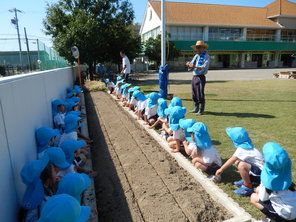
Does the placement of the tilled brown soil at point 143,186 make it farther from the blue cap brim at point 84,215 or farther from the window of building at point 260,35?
the window of building at point 260,35

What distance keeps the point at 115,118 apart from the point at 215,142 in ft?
10.2

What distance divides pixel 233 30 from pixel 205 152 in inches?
1541

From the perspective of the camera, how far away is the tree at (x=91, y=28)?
52.9ft

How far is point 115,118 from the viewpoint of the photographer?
6633mm

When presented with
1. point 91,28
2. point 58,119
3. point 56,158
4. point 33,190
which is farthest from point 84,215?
point 91,28

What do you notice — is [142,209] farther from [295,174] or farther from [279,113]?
[279,113]

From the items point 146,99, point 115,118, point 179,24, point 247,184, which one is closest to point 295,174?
point 247,184

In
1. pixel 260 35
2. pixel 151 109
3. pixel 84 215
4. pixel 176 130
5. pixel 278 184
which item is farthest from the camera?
pixel 260 35

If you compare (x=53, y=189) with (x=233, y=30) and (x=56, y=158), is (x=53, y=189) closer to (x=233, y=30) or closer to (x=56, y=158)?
(x=56, y=158)

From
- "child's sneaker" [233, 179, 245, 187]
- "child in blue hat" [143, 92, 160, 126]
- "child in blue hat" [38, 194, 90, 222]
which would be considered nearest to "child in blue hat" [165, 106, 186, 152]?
"child's sneaker" [233, 179, 245, 187]

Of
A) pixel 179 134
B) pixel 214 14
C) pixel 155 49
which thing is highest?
pixel 214 14

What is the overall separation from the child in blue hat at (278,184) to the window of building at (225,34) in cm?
3703

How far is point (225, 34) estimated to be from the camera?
121ft

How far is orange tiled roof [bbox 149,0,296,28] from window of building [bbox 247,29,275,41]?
119 cm
